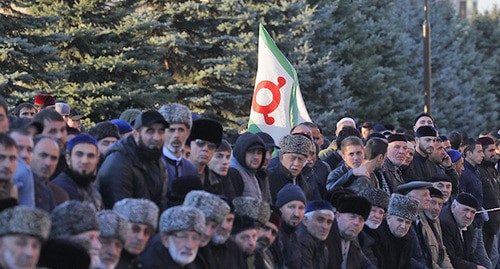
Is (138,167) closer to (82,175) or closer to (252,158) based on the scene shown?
(82,175)

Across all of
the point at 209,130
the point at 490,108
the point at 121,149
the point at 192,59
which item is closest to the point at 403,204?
the point at 209,130

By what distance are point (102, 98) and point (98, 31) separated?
1269 mm

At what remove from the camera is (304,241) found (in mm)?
10719

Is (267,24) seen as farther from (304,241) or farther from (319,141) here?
(304,241)

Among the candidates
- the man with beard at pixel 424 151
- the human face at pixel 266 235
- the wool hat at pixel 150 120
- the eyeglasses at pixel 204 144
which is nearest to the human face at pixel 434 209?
the man with beard at pixel 424 151

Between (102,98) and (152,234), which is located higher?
(102,98)

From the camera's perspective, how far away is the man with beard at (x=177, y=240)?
27.4ft

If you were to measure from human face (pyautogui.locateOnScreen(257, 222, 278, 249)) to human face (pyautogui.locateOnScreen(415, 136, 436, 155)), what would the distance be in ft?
21.5

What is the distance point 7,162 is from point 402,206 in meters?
5.46

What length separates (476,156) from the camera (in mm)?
18328

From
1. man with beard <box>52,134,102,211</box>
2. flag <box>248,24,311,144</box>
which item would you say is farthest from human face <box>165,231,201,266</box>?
flag <box>248,24,311,144</box>

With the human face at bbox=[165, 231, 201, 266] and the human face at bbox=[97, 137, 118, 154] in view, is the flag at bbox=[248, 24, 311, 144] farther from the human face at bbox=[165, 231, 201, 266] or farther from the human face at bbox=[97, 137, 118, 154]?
the human face at bbox=[165, 231, 201, 266]

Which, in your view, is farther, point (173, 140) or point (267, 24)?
point (267, 24)

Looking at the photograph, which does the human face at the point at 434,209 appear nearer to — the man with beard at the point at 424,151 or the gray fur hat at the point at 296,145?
the man with beard at the point at 424,151
